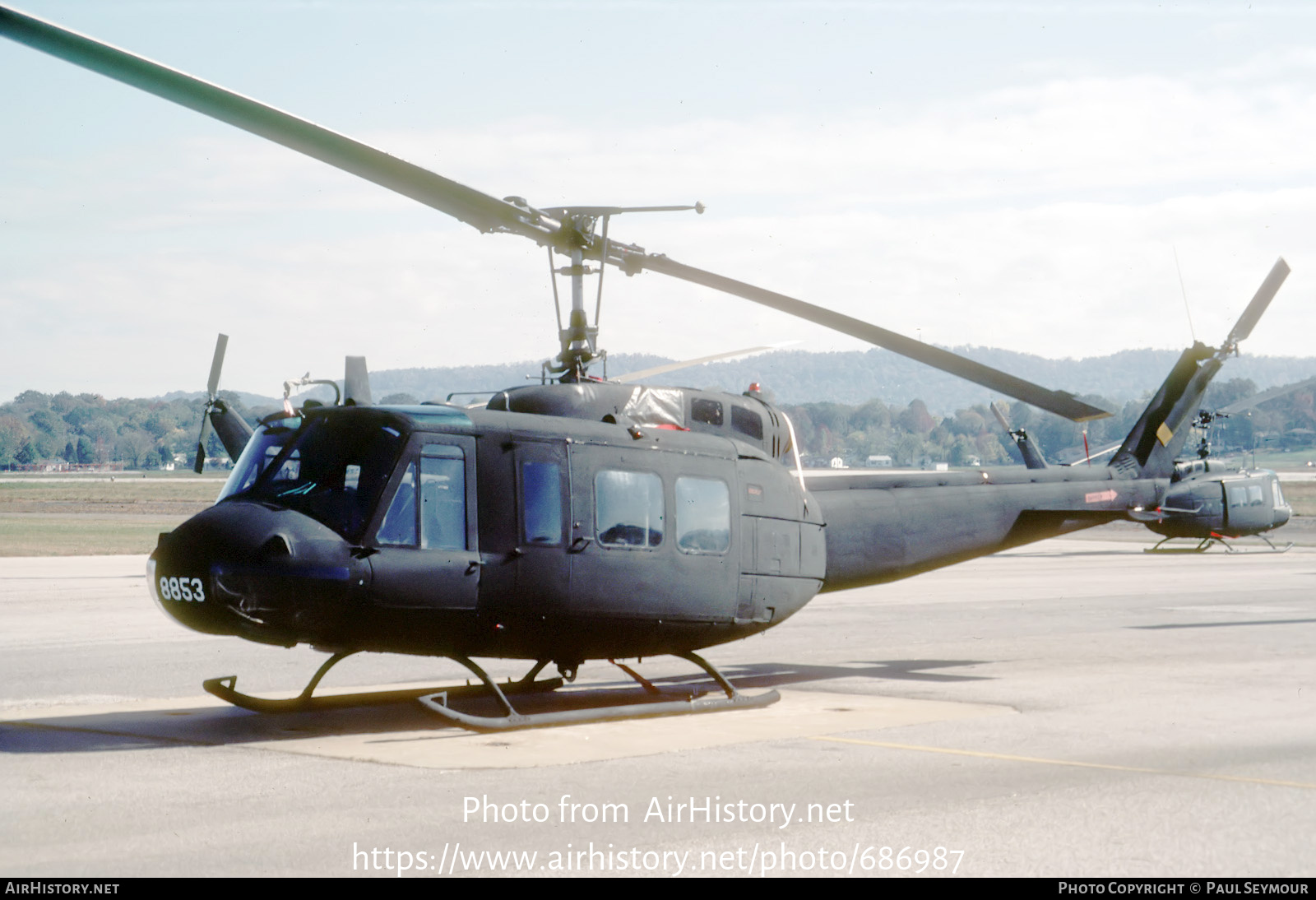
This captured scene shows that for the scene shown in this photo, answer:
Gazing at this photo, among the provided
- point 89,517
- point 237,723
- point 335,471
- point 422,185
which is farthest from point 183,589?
point 89,517

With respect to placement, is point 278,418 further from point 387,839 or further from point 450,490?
point 387,839

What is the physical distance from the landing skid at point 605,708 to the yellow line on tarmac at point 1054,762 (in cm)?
168

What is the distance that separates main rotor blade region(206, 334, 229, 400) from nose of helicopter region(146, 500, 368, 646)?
630 inches

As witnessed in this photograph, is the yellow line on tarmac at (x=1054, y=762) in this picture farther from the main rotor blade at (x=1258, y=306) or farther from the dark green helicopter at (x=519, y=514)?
the main rotor blade at (x=1258, y=306)

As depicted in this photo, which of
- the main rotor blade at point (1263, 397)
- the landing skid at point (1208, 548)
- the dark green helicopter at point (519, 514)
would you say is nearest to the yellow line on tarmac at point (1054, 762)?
the dark green helicopter at point (519, 514)

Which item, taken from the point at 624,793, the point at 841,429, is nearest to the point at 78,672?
the point at 624,793

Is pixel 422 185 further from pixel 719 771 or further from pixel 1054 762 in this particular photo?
pixel 1054 762

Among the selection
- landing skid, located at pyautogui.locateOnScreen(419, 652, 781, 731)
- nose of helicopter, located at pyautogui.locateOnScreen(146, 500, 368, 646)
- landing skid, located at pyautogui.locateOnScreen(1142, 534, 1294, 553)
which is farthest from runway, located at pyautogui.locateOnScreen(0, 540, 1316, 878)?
landing skid, located at pyautogui.locateOnScreen(1142, 534, 1294, 553)

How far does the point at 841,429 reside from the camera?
160 m

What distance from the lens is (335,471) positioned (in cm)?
1043

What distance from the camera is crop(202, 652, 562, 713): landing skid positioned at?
37.9 feet

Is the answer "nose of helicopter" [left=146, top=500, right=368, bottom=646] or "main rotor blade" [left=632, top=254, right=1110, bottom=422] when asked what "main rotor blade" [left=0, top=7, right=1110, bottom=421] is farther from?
"nose of helicopter" [left=146, top=500, right=368, bottom=646]

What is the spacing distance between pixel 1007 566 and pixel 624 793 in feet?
107

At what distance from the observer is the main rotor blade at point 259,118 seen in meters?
7.59
